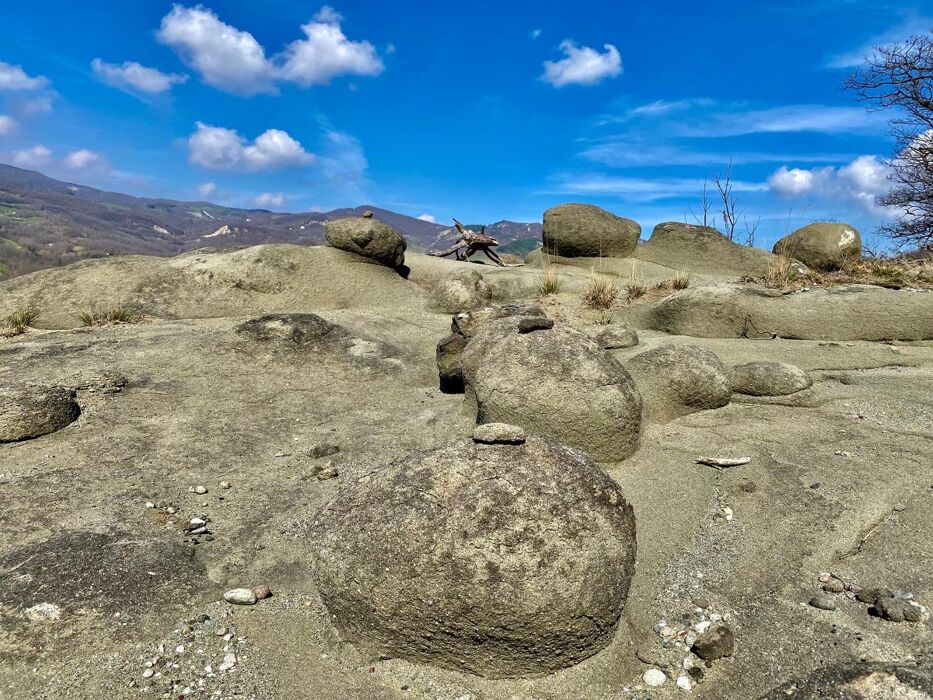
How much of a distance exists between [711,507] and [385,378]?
4326 millimetres

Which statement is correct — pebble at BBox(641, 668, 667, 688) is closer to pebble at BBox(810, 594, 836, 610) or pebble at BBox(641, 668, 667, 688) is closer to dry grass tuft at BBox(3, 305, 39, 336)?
pebble at BBox(810, 594, 836, 610)

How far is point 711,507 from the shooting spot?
3.43 meters

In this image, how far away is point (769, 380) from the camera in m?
5.15

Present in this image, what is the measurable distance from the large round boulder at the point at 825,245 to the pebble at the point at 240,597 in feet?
42.6

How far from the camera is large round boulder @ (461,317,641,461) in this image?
406cm

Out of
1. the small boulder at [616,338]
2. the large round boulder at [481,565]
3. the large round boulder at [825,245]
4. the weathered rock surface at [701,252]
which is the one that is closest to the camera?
the large round boulder at [481,565]

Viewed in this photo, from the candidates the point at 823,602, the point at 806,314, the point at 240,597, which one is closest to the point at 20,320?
the point at 240,597

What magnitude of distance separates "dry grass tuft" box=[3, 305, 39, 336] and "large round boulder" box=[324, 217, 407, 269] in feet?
16.6

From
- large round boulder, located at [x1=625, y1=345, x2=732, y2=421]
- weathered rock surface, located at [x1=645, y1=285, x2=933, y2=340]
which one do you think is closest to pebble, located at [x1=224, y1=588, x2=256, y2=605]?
large round boulder, located at [x1=625, y1=345, x2=732, y2=421]

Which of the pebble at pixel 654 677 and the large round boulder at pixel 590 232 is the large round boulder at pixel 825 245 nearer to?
the large round boulder at pixel 590 232

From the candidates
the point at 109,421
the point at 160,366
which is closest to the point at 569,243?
the point at 160,366

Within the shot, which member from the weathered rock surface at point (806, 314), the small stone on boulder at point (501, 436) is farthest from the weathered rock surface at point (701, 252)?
the small stone on boulder at point (501, 436)

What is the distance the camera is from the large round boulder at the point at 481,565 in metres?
2.20

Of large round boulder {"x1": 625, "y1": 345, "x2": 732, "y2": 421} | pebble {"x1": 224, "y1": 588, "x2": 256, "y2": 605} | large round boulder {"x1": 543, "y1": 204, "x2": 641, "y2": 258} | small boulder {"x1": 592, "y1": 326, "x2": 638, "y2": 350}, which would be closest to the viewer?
pebble {"x1": 224, "y1": 588, "x2": 256, "y2": 605}
